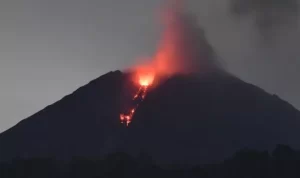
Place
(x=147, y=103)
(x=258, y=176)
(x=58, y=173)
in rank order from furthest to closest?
(x=147, y=103)
(x=58, y=173)
(x=258, y=176)

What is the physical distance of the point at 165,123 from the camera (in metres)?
159

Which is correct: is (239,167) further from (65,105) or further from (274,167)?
(65,105)

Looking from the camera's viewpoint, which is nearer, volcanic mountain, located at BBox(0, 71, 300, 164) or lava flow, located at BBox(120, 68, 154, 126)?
volcanic mountain, located at BBox(0, 71, 300, 164)

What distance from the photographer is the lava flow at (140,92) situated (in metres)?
158

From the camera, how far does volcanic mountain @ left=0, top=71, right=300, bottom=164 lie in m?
147

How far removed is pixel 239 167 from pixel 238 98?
43.8 meters

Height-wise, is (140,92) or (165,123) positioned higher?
(140,92)

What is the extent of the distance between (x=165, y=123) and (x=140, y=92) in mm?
10931

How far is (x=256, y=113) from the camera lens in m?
163

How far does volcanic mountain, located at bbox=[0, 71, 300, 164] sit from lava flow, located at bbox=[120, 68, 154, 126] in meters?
1.41

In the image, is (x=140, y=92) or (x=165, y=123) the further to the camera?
Result: (x=140, y=92)

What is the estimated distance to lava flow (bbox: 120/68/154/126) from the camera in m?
158

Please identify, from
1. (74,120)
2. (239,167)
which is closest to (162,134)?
(74,120)

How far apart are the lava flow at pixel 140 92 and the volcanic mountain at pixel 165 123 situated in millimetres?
1408
